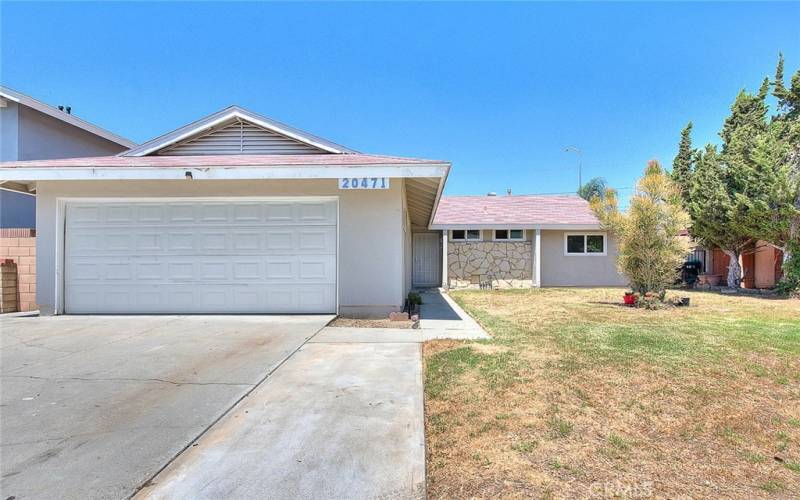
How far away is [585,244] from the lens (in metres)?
17.2

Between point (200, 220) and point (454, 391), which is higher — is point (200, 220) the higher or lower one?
the higher one

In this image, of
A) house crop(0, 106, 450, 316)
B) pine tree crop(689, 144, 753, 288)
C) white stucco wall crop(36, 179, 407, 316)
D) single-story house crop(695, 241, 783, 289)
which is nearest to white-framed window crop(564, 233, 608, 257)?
pine tree crop(689, 144, 753, 288)

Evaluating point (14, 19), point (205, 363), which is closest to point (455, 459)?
point (205, 363)

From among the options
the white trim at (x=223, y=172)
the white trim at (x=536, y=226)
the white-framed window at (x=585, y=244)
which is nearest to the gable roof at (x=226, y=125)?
the white trim at (x=223, y=172)

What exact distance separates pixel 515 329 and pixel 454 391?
12.0ft

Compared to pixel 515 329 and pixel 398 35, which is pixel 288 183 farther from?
pixel 398 35

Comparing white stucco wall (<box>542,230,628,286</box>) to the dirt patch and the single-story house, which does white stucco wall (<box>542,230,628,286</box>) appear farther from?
the dirt patch

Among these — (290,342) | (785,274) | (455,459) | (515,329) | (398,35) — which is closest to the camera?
(455,459)

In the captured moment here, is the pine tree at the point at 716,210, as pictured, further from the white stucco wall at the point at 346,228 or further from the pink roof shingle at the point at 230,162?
the white stucco wall at the point at 346,228

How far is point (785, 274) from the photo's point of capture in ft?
43.6

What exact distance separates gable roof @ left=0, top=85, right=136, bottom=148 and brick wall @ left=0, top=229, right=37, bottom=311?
565 centimetres

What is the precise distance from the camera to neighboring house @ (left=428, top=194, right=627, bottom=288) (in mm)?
16922

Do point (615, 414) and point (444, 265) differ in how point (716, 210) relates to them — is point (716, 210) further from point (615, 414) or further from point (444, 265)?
point (615, 414)

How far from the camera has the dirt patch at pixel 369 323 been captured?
7488mm
